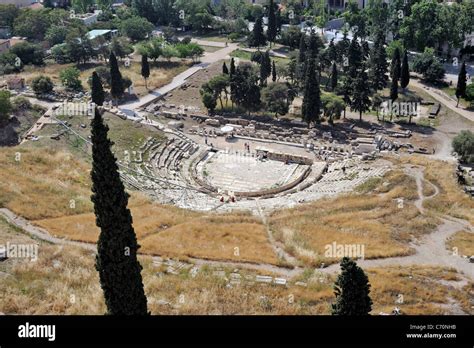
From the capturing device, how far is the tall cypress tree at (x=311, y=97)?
68.9 m

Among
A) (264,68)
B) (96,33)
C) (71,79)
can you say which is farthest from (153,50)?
(264,68)

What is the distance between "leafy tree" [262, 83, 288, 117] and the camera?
73.4 m

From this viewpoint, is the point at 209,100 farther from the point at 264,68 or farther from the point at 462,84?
the point at 462,84

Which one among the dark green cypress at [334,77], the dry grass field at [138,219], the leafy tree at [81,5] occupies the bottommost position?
the dry grass field at [138,219]

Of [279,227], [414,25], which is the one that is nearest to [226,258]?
[279,227]

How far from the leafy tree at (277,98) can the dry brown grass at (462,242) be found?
121ft

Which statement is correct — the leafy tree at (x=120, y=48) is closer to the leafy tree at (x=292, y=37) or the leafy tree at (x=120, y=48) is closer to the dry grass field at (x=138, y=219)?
the leafy tree at (x=292, y=37)

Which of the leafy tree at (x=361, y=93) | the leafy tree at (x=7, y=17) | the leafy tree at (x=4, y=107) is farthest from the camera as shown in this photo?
the leafy tree at (x=7, y=17)

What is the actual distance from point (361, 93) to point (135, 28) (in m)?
53.7

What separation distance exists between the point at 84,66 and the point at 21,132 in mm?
32032

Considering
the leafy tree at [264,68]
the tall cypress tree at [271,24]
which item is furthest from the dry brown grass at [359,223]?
the tall cypress tree at [271,24]

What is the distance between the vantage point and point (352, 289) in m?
24.0
